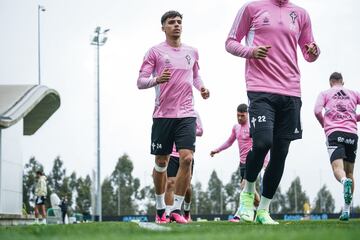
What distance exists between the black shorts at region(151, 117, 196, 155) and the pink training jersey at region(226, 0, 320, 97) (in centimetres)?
157

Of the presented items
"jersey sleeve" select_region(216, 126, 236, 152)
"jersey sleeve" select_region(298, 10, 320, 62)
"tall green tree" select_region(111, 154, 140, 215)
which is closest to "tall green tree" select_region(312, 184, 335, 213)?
"tall green tree" select_region(111, 154, 140, 215)

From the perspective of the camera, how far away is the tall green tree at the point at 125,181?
315 ft

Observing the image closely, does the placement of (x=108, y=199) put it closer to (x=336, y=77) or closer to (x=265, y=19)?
(x=336, y=77)

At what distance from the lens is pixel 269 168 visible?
7.31 metres

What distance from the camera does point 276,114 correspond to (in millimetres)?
7195

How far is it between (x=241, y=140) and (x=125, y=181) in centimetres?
8561

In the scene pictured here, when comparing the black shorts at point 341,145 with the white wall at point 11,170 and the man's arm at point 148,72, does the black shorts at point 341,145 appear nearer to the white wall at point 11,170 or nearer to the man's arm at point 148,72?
the man's arm at point 148,72

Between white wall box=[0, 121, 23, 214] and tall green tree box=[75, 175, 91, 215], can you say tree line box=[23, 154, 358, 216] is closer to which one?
tall green tree box=[75, 175, 91, 215]

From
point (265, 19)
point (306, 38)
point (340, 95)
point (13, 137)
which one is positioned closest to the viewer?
point (265, 19)

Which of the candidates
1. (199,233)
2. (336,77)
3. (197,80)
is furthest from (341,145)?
(199,233)

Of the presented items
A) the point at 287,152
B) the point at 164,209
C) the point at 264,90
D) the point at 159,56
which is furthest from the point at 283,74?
the point at 164,209

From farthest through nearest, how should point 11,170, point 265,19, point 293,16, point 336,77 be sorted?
point 11,170 < point 336,77 < point 293,16 < point 265,19

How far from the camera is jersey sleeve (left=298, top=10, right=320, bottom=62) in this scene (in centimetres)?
754

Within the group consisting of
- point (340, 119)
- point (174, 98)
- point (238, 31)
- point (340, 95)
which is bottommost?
point (340, 119)
